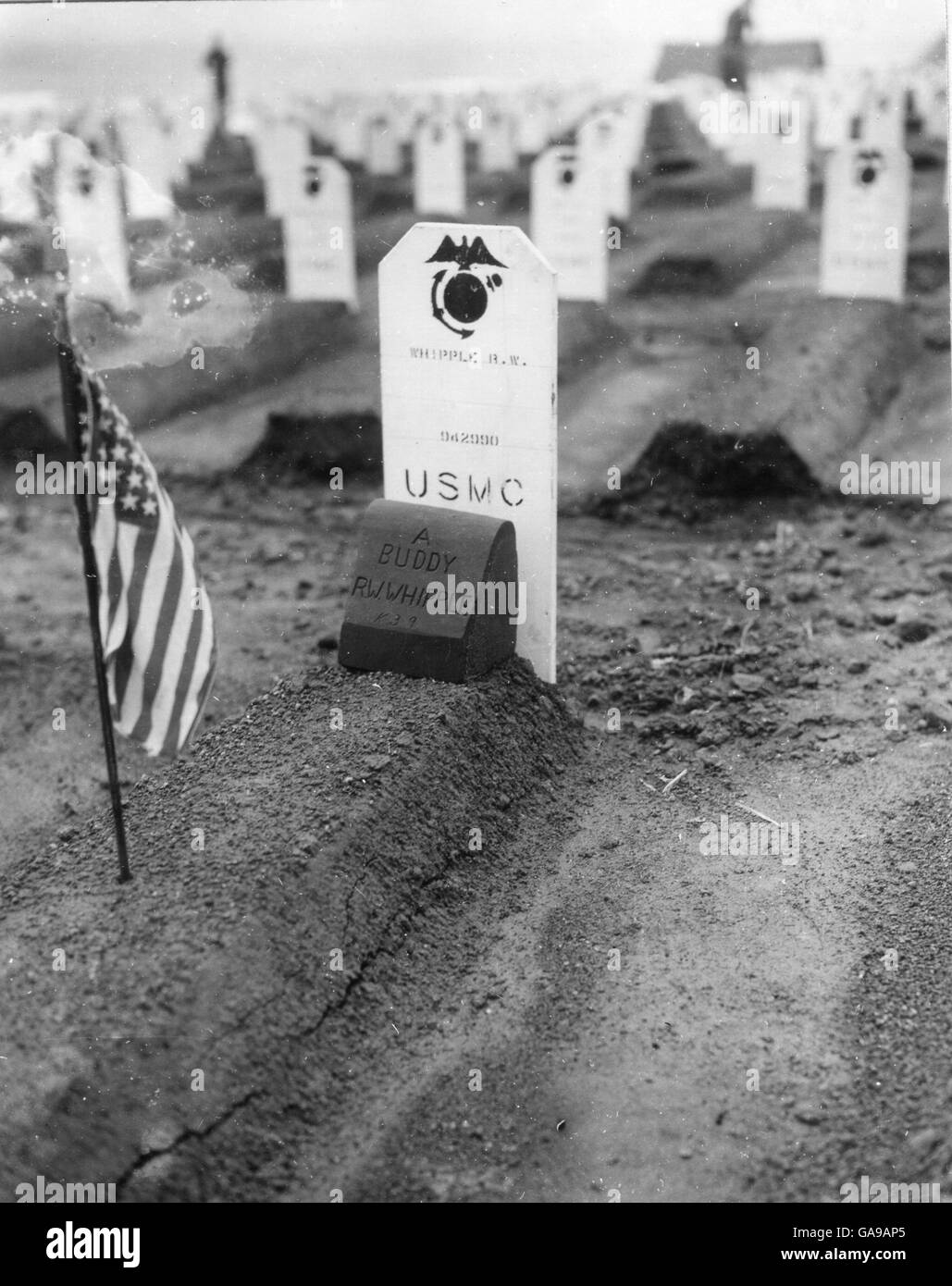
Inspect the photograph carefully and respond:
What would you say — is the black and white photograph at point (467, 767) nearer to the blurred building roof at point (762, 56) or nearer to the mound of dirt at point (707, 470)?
the mound of dirt at point (707, 470)

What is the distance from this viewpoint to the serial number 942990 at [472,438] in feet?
26.4

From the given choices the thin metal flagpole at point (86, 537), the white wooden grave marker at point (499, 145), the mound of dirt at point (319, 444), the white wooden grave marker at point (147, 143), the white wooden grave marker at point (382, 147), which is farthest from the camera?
the white wooden grave marker at point (499, 145)

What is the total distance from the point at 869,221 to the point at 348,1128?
11.6m

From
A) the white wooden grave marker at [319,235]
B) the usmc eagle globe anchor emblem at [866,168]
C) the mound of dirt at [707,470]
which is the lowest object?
the mound of dirt at [707,470]

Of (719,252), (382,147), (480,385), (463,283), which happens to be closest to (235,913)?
(480,385)

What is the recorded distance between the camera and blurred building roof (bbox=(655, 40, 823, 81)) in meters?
19.9

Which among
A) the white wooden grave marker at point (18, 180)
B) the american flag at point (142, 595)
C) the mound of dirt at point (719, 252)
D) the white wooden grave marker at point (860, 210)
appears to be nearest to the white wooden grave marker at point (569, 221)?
the mound of dirt at point (719, 252)

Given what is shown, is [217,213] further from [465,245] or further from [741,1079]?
[741,1079]

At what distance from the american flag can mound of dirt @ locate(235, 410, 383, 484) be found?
7.18m

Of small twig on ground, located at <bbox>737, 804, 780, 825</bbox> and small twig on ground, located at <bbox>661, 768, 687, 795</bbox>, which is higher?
small twig on ground, located at <bbox>661, 768, 687, 795</bbox>

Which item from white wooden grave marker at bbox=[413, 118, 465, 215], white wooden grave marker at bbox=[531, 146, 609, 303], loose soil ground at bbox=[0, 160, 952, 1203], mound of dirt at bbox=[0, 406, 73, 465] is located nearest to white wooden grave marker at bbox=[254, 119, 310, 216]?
white wooden grave marker at bbox=[413, 118, 465, 215]

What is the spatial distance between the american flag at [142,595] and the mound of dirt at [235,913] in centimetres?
64

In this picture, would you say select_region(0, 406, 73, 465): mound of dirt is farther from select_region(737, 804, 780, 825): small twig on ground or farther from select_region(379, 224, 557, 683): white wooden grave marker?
select_region(737, 804, 780, 825): small twig on ground

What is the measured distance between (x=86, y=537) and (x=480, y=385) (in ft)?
9.12
